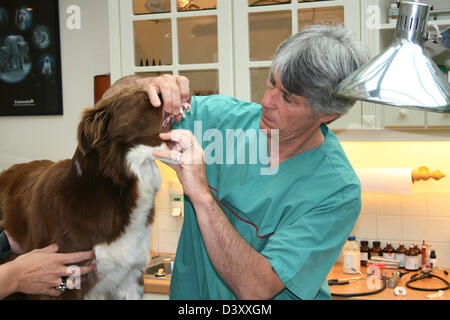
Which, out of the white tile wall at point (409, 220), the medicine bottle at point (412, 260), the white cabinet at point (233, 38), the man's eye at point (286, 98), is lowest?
the medicine bottle at point (412, 260)

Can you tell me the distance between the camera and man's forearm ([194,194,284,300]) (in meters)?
0.94

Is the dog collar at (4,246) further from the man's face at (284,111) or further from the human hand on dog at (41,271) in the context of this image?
the man's face at (284,111)

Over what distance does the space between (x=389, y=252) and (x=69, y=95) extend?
5.86 ft

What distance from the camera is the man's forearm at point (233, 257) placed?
938mm

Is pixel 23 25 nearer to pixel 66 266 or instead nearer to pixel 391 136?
pixel 66 266

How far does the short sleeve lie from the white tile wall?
140 cm

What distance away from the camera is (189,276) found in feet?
4.13

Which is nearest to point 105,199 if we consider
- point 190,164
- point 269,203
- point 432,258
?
point 190,164

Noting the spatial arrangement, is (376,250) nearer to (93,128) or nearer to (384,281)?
(384,281)

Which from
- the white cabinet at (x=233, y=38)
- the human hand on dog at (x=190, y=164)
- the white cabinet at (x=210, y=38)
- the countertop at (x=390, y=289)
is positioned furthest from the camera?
the white cabinet at (x=210, y=38)

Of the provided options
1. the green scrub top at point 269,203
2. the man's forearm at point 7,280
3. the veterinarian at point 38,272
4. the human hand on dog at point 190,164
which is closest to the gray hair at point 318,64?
the green scrub top at point 269,203

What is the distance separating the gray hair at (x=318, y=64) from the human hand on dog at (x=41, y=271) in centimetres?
64

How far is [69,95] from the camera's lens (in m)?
2.19

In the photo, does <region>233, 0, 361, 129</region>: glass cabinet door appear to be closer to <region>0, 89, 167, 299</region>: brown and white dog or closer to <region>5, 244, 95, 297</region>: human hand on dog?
<region>0, 89, 167, 299</region>: brown and white dog
